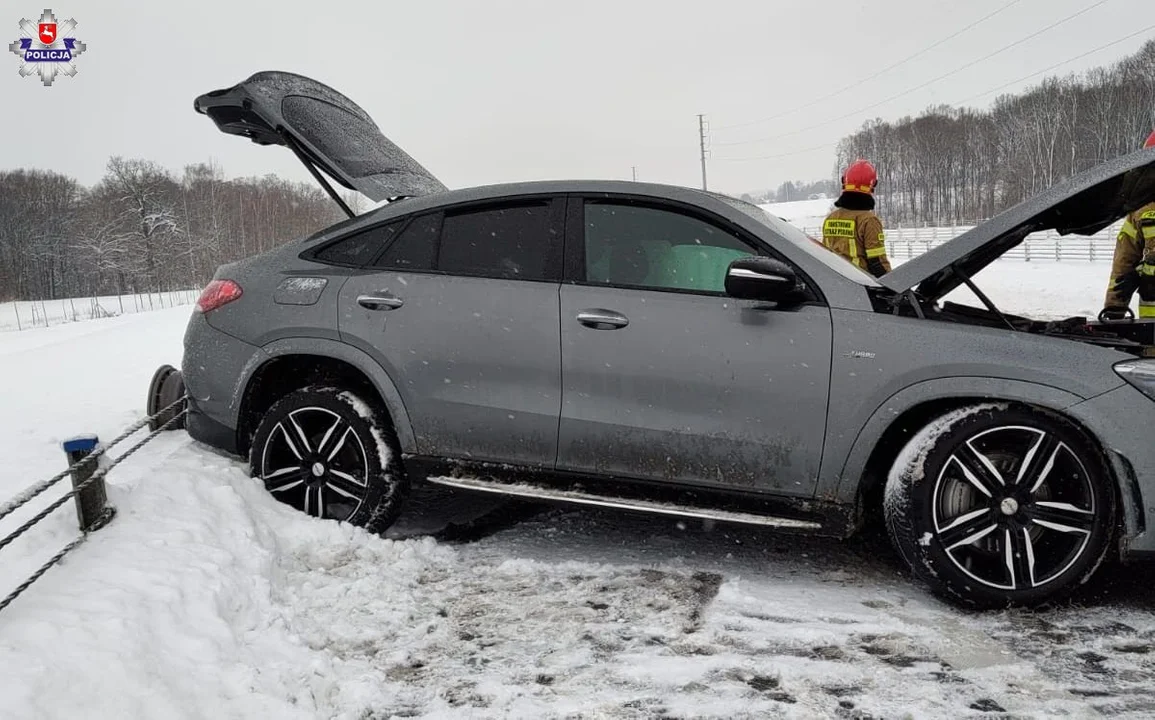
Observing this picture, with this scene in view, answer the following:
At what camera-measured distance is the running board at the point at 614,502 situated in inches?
129

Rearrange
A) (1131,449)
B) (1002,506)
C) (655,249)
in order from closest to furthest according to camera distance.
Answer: (1131,449) < (1002,506) < (655,249)

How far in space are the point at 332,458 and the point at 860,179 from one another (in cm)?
499

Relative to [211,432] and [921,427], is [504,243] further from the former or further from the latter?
[921,427]

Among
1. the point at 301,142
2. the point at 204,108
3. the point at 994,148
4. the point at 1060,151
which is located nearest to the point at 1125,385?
the point at 301,142

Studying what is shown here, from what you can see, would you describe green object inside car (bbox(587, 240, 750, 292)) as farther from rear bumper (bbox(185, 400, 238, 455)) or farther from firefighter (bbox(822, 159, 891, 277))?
firefighter (bbox(822, 159, 891, 277))

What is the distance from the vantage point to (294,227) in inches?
4060

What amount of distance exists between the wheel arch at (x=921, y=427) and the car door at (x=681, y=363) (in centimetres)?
17

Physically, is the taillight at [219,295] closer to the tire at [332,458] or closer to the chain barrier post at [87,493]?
the tire at [332,458]

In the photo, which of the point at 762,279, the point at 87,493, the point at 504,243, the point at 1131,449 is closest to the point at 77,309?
the point at 87,493

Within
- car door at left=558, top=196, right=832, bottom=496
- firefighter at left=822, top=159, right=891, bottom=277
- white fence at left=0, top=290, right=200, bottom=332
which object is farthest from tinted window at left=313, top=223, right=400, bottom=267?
white fence at left=0, top=290, right=200, bottom=332

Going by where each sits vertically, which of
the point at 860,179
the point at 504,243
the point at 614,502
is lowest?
the point at 614,502

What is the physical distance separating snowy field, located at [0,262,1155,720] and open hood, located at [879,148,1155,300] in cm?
134

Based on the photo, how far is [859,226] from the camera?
6.54 metres

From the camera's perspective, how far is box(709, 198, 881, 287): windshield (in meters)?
3.45
